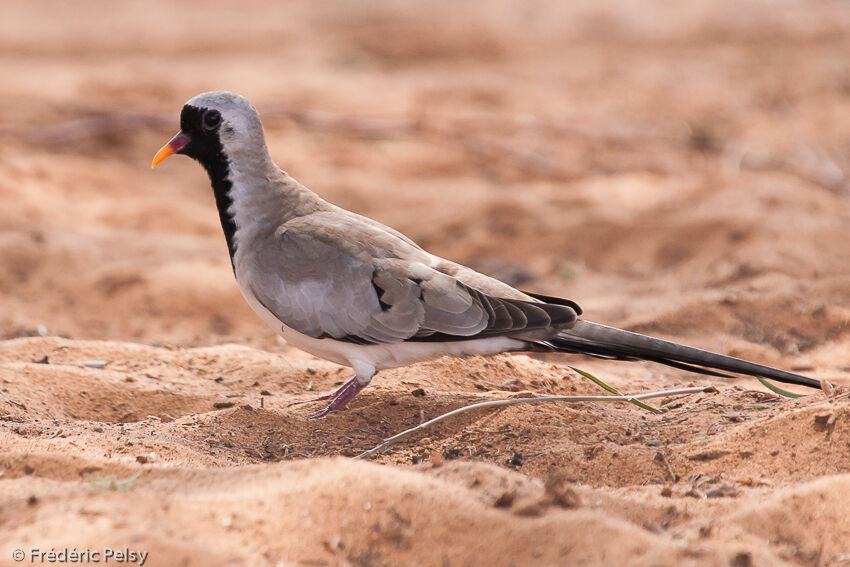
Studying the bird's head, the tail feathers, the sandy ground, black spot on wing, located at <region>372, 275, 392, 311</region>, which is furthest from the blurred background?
black spot on wing, located at <region>372, 275, 392, 311</region>

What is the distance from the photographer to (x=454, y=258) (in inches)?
269

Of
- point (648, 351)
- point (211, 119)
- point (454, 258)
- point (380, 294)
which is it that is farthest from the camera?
point (454, 258)

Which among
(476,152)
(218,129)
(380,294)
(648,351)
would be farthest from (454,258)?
(648,351)

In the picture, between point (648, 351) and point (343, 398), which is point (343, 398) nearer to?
point (343, 398)

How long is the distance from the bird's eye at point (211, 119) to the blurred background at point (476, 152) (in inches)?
67.8

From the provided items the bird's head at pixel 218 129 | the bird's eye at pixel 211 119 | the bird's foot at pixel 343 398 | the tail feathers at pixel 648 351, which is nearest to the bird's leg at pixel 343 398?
the bird's foot at pixel 343 398

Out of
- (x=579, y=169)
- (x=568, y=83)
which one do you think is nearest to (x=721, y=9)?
(x=568, y=83)

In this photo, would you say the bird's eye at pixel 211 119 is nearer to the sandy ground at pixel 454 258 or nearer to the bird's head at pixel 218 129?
the bird's head at pixel 218 129

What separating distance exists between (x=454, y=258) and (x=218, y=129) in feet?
10.3

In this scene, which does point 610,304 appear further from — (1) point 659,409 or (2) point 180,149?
(2) point 180,149

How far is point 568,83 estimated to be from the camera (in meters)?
12.0

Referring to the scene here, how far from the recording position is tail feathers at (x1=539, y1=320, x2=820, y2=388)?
11.1 ft

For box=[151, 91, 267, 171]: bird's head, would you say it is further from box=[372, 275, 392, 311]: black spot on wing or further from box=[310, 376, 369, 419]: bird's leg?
box=[310, 376, 369, 419]: bird's leg

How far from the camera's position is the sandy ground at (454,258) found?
7.97 feet
